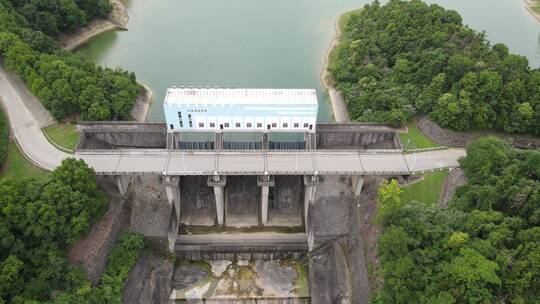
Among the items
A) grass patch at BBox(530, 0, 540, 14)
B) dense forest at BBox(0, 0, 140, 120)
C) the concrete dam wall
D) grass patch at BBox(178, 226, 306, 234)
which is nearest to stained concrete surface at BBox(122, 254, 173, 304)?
grass patch at BBox(178, 226, 306, 234)

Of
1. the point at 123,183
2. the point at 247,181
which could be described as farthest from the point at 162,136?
the point at 247,181

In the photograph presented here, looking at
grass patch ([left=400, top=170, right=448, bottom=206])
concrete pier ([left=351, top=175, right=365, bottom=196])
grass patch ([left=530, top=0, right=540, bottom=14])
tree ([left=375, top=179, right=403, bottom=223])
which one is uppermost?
grass patch ([left=530, top=0, right=540, bottom=14])

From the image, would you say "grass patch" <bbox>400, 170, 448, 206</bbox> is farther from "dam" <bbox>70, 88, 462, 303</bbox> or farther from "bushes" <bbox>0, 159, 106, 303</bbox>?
"bushes" <bbox>0, 159, 106, 303</bbox>

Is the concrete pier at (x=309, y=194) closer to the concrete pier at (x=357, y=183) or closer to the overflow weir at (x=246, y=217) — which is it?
the overflow weir at (x=246, y=217)

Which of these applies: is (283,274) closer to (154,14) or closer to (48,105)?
(48,105)

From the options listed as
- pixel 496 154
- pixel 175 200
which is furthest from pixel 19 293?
pixel 496 154
